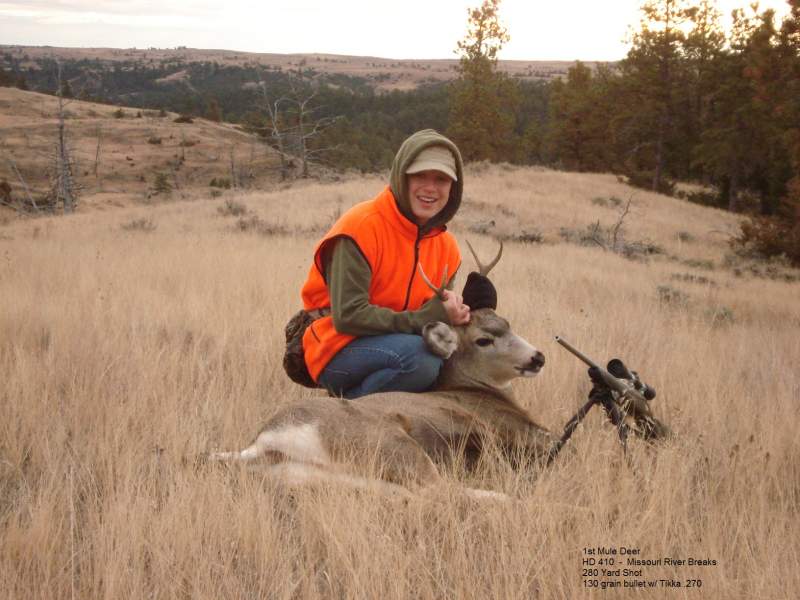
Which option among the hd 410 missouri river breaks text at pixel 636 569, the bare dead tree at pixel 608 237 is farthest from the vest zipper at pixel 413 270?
the bare dead tree at pixel 608 237

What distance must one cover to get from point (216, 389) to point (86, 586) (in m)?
2.24

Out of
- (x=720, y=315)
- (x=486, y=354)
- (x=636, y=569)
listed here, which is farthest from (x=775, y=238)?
(x=636, y=569)

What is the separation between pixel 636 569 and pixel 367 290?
2.22m

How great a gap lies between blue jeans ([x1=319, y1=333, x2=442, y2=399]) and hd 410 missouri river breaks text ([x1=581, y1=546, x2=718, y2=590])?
5.70ft

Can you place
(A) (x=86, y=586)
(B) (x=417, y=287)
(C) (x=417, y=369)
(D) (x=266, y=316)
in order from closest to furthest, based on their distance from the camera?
(A) (x=86, y=586) < (C) (x=417, y=369) < (B) (x=417, y=287) < (D) (x=266, y=316)

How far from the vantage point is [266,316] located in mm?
6473

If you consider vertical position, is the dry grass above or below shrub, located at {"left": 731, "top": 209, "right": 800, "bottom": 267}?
above

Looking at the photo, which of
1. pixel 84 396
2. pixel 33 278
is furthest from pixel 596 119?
pixel 84 396

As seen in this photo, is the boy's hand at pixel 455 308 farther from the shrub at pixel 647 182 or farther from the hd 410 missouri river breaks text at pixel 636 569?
the shrub at pixel 647 182

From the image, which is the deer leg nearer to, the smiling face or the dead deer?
the dead deer

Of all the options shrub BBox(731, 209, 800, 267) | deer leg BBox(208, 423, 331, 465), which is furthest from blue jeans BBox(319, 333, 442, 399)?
shrub BBox(731, 209, 800, 267)

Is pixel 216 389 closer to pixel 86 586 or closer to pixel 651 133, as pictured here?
pixel 86 586

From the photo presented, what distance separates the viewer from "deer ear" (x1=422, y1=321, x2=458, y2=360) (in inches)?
161

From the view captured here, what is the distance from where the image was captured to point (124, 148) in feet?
200
